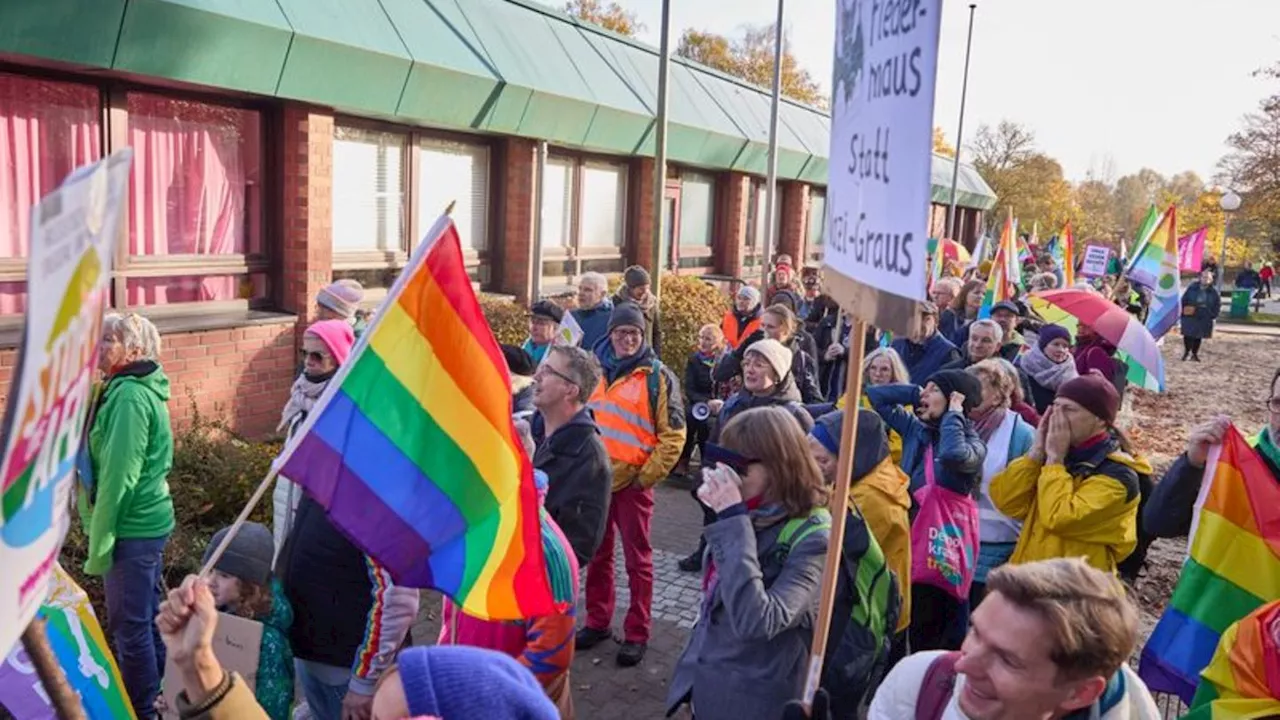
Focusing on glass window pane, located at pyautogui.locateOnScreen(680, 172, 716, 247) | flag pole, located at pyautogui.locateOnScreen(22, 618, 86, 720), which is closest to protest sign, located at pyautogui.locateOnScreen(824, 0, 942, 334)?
flag pole, located at pyautogui.locateOnScreen(22, 618, 86, 720)

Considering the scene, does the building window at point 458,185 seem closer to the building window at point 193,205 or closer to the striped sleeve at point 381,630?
the building window at point 193,205

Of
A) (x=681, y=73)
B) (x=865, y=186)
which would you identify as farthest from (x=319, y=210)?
(x=681, y=73)

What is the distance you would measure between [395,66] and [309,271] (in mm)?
1993

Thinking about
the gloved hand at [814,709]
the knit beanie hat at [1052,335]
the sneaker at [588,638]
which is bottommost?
the sneaker at [588,638]

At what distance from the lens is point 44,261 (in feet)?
3.66

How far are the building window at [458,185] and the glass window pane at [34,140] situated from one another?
3.84m

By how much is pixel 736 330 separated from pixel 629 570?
3448 mm

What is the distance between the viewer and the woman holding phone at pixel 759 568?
2.85m

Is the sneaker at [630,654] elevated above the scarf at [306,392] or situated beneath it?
situated beneath

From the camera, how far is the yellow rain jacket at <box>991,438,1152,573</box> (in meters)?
3.71

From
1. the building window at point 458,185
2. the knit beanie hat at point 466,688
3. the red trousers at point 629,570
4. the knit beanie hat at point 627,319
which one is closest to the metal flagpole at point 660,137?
the building window at point 458,185

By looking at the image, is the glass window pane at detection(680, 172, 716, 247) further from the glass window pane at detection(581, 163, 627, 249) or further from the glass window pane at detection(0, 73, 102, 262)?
the glass window pane at detection(0, 73, 102, 262)

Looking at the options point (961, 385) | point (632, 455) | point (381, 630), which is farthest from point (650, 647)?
point (381, 630)

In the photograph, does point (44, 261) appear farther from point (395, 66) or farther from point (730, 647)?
point (395, 66)
